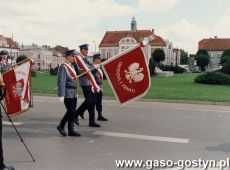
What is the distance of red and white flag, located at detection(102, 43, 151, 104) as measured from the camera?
348 inches

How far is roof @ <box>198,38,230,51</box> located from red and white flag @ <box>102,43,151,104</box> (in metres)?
137

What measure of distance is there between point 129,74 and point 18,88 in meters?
2.95

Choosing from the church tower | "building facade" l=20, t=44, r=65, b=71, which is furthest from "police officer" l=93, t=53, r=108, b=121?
"building facade" l=20, t=44, r=65, b=71

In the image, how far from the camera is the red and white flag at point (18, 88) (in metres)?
10.1

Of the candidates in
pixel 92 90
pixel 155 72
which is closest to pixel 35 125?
pixel 92 90

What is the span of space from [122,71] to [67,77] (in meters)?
1.20

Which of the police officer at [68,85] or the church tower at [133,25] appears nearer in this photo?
the police officer at [68,85]

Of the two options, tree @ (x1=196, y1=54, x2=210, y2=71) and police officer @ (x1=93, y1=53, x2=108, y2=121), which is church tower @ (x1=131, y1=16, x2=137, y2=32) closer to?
tree @ (x1=196, y1=54, x2=210, y2=71)

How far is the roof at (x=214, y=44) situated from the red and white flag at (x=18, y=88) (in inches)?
5379

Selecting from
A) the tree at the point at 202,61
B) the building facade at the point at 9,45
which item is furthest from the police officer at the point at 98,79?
the building facade at the point at 9,45

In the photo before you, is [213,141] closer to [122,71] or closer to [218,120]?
[122,71]

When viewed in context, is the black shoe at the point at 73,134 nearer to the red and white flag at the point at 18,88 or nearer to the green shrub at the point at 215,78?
the red and white flag at the point at 18,88

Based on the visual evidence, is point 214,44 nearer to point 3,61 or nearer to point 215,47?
point 215,47

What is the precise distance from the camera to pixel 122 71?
9.01 m
